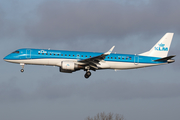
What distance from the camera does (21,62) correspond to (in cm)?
5562

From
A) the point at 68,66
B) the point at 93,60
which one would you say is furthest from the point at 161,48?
the point at 68,66

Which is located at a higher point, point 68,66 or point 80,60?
point 80,60

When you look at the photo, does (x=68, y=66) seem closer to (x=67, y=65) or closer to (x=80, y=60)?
(x=67, y=65)

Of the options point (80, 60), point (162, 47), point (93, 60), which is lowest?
point (93, 60)

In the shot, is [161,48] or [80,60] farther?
[161,48]

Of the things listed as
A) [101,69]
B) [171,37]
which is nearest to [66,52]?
[101,69]

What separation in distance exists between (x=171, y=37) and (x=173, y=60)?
6.44 metres

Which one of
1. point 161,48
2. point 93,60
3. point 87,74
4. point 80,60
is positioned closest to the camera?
Result: point 93,60

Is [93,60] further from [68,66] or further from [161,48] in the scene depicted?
[161,48]

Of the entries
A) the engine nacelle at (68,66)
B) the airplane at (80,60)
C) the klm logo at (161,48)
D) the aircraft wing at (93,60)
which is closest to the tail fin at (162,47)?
the klm logo at (161,48)

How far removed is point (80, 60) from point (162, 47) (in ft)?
55.3

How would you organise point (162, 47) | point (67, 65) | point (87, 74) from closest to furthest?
point (67, 65)
point (87, 74)
point (162, 47)

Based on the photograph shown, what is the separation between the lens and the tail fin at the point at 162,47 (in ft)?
203

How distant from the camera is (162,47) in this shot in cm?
6316
